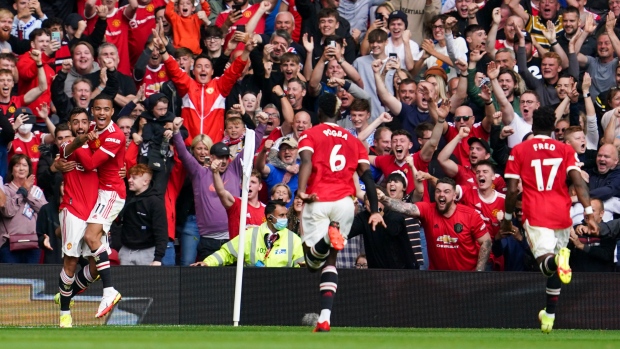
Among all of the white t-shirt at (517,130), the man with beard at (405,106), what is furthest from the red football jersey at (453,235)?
the man with beard at (405,106)

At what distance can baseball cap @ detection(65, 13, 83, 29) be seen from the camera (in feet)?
71.1

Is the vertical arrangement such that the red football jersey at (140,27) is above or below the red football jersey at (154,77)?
above

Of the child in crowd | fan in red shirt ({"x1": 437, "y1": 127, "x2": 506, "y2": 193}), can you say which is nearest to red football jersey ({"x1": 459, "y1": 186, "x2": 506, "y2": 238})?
fan in red shirt ({"x1": 437, "y1": 127, "x2": 506, "y2": 193})

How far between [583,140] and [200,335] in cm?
808

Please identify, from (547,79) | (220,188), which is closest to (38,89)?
(220,188)

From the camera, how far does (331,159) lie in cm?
1490

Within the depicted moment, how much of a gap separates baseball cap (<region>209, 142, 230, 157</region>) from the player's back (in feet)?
7.76

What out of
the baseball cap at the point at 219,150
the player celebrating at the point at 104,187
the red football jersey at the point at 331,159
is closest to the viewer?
the red football jersey at the point at 331,159

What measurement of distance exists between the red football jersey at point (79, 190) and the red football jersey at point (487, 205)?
5460 mm

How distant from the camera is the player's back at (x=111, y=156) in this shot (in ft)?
51.7

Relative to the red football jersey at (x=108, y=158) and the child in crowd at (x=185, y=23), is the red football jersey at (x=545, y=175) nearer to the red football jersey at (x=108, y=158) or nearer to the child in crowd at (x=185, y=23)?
the red football jersey at (x=108, y=158)

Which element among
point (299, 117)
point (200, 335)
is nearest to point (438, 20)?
point (299, 117)

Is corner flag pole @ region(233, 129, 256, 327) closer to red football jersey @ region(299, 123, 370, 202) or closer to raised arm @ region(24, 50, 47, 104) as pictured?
red football jersey @ region(299, 123, 370, 202)

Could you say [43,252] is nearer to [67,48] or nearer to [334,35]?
[67,48]
